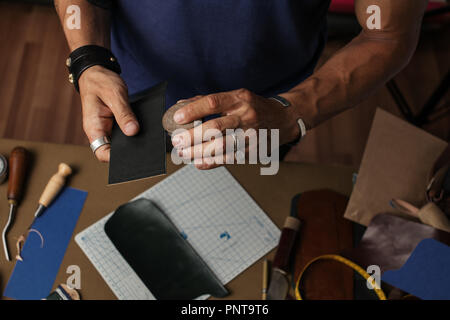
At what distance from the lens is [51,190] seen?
0.93m

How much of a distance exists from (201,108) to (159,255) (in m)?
0.47

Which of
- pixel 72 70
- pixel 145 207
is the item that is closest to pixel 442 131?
pixel 145 207

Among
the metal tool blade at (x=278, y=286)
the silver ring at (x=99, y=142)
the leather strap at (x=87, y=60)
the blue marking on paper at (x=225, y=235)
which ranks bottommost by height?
the metal tool blade at (x=278, y=286)

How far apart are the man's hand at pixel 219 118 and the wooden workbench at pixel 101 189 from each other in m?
0.38

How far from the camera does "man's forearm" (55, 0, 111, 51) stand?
2.65 ft

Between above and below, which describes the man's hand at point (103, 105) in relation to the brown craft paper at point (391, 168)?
above

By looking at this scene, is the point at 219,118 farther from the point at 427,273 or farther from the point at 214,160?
the point at 427,273

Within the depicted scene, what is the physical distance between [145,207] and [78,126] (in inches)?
A: 47.5

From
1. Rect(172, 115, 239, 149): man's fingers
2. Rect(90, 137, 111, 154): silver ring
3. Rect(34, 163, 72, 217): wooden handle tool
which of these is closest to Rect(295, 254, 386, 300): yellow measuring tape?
Rect(172, 115, 239, 149): man's fingers

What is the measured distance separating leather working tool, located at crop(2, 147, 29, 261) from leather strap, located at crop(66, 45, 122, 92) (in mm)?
314

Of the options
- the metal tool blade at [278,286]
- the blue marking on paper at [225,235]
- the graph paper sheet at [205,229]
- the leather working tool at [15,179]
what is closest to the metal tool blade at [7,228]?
the leather working tool at [15,179]

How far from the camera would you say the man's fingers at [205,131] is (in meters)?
0.59

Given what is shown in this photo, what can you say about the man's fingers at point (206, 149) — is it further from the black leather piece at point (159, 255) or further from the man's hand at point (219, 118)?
the black leather piece at point (159, 255)

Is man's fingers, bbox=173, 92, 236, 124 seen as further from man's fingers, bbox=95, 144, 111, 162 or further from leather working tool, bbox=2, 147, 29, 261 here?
leather working tool, bbox=2, 147, 29, 261
